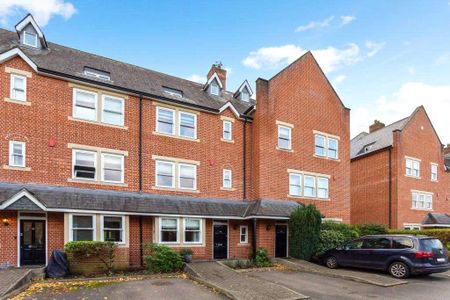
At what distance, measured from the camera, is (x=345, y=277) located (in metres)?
13.2

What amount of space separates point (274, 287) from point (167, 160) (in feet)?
27.6

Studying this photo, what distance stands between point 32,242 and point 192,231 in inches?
266

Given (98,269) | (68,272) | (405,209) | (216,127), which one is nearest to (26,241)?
(68,272)

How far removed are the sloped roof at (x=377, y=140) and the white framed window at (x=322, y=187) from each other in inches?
340

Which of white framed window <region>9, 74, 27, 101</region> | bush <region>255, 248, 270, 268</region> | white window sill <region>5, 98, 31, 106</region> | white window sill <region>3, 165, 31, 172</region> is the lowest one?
bush <region>255, 248, 270, 268</region>

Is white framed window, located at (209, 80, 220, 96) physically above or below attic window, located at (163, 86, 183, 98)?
above

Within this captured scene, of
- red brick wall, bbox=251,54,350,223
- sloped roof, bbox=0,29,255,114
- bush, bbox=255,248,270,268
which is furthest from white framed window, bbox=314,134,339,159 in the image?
bush, bbox=255,248,270,268

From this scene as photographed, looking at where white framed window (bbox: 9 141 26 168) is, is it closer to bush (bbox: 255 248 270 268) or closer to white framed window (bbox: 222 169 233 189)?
white framed window (bbox: 222 169 233 189)

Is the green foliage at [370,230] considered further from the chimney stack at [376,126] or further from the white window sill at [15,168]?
the white window sill at [15,168]

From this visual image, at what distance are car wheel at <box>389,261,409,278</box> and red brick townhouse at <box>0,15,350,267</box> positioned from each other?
5.69 meters

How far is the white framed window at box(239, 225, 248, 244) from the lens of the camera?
18406 mm

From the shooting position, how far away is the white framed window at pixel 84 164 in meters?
14.9

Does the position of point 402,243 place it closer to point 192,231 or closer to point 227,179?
point 227,179

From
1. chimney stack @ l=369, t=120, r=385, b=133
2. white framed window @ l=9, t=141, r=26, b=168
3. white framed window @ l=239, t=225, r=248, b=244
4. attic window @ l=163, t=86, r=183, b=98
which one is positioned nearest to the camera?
white framed window @ l=9, t=141, r=26, b=168
